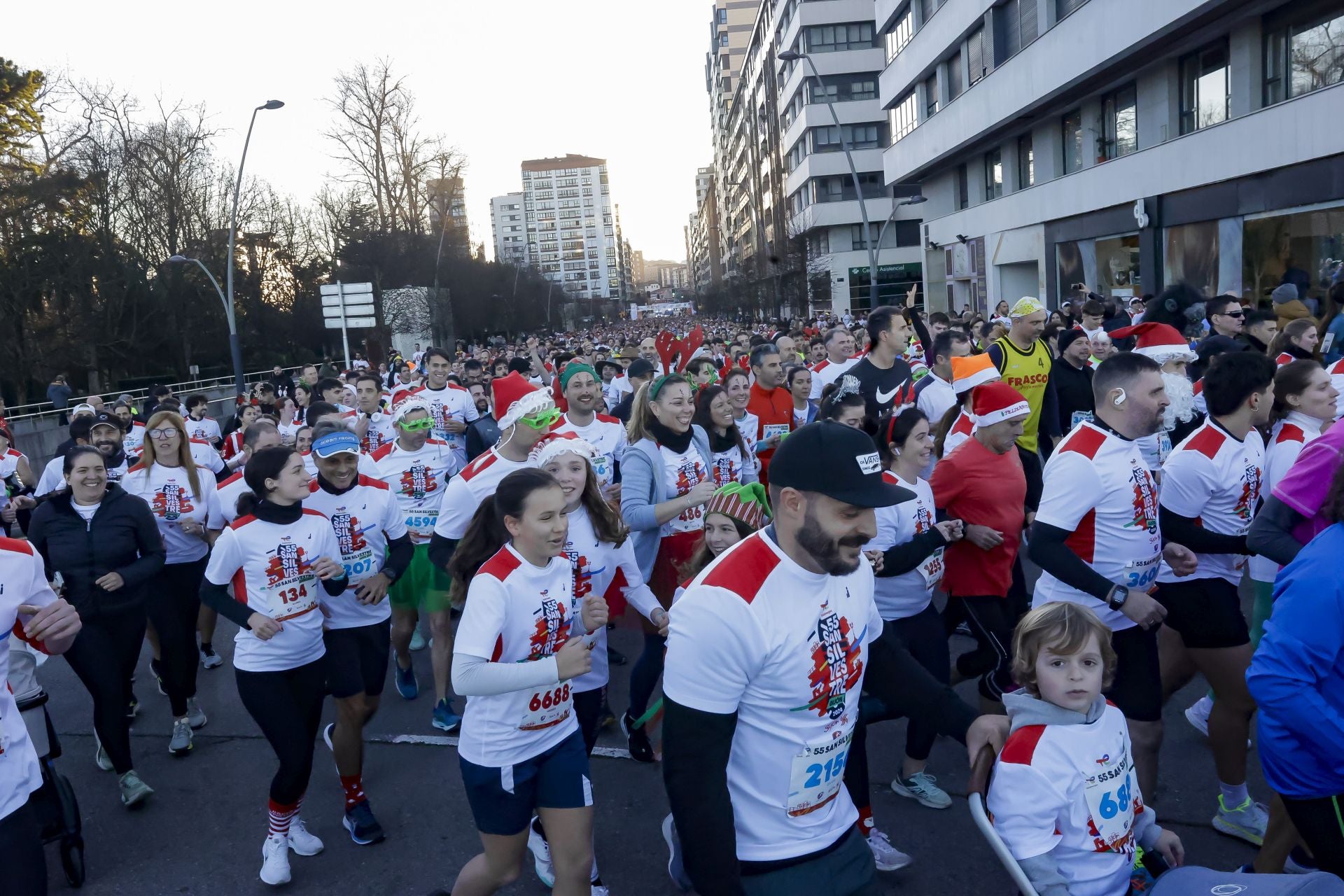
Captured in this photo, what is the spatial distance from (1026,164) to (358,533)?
29965 mm

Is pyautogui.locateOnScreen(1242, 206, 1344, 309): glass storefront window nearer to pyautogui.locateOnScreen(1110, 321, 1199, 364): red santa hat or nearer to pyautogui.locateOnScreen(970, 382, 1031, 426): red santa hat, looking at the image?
pyautogui.locateOnScreen(1110, 321, 1199, 364): red santa hat

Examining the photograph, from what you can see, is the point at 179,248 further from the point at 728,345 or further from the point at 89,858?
the point at 89,858

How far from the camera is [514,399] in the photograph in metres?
6.66

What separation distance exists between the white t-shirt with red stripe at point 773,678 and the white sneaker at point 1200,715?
3.67 metres

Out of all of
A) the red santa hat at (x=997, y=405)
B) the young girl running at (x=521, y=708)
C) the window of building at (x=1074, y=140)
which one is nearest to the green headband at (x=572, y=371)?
the red santa hat at (x=997, y=405)

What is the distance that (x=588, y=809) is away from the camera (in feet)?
11.8

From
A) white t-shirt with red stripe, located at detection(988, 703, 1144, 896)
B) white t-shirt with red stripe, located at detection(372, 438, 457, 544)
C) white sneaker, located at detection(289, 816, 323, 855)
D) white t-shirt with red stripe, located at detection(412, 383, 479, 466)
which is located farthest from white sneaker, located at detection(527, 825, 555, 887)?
white t-shirt with red stripe, located at detection(412, 383, 479, 466)

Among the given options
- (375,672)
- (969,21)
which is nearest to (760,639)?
(375,672)

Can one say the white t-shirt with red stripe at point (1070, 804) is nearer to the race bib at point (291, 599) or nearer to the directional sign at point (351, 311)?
the race bib at point (291, 599)

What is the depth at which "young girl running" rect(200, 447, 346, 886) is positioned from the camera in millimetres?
4520

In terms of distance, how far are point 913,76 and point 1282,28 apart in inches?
829

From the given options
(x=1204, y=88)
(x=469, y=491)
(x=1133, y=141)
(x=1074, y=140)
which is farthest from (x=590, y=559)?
(x=1074, y=140)

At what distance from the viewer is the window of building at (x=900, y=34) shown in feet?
125

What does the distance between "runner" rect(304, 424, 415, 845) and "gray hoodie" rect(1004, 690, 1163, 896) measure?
330 cm
